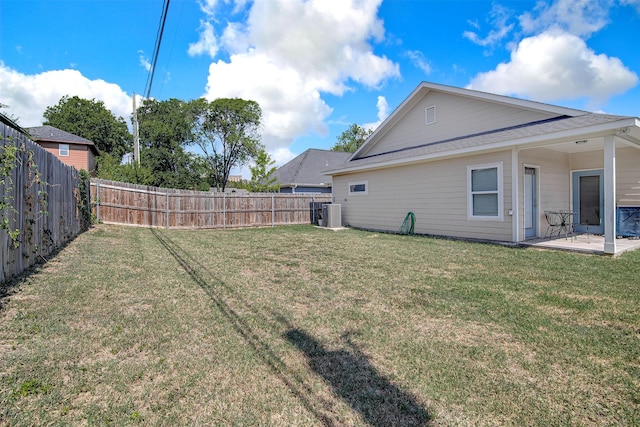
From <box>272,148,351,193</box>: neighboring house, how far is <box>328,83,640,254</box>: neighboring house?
11.0m

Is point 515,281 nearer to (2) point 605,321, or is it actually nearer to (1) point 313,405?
(2) point 605,321

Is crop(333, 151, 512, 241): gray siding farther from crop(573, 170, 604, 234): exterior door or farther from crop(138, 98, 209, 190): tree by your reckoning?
crop(138, 98, 209, 190): tree

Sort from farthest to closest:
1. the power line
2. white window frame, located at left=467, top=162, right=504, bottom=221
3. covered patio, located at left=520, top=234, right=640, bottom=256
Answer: white window frame, located at left=467, top=162, right=504, bottom=221 → covered patio, located at left=520, top=234, right=640, bottom=256 → the power line

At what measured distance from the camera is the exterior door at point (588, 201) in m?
9.49

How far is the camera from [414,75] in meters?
14.9

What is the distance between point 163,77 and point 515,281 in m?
10.3

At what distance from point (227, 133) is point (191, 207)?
2034 centimetres

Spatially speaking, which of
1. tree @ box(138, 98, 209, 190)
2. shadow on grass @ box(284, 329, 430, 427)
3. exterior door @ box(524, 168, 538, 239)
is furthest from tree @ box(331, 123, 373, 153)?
shadow on grass @ box(284, 329, 430, 427)

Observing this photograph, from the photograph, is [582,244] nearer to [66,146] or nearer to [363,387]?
[363,387]

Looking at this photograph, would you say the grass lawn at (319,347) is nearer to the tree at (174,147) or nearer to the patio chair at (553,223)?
the patio chair at (553,223)

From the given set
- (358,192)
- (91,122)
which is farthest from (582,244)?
(91,122)

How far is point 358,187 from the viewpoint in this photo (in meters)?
13.5

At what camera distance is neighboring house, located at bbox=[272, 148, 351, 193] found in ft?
76.3

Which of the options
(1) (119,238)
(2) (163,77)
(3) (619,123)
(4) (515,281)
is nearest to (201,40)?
(2) (163,77)
